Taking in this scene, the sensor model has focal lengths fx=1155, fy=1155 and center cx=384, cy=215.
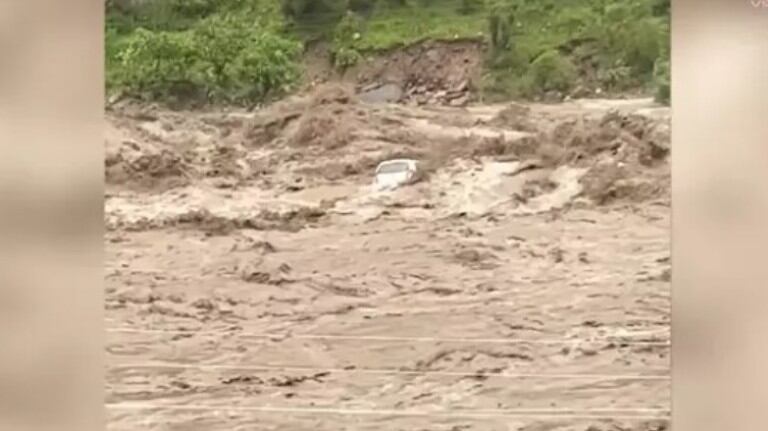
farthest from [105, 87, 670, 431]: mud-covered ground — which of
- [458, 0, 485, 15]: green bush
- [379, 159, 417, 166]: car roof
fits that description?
[458, 0, 485, 15]: green bush

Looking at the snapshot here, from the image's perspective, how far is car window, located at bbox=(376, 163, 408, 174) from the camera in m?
1.84

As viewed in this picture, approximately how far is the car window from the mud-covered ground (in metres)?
0.02

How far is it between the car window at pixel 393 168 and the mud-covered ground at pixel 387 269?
2 centimetres

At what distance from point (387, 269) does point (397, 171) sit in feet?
0.51

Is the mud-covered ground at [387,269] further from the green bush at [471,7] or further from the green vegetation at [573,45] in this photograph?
the green bush at [471,7]

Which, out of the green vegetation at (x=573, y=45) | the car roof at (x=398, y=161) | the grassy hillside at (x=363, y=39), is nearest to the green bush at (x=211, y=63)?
the grassy hillside at (x=363, y=39)

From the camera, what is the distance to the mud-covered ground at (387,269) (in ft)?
5.92

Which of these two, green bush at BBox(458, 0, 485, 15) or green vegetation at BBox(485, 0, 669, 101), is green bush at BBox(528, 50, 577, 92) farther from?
green bush at BBox(458, 0, 485, 15)

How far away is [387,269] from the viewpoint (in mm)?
1834

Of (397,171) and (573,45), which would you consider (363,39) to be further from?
(573,45)
